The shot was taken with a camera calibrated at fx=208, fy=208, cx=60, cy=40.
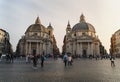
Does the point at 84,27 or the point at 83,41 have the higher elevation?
the point at 84,27

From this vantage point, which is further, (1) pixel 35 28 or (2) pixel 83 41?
(1) pixel 35 28

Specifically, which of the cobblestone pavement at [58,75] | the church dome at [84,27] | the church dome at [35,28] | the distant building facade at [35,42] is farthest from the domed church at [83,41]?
the cobblestone pavement at [58,75]

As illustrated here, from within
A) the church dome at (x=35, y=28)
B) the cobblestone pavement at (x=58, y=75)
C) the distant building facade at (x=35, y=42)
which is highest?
the church dome at (x=35, y=28)

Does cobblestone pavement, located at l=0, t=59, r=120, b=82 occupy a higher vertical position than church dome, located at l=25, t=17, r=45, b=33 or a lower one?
lower

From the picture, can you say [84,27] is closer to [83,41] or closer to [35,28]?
[83,41]

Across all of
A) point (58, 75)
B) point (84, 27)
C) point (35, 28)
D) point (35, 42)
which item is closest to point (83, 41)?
point (84, 27)

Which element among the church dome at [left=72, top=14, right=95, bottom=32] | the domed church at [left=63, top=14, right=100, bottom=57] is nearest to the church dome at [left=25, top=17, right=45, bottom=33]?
the domed church at [left=63, top=14, right=100, bottom=57]

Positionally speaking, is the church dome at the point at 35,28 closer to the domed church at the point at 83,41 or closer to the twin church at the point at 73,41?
the twin church at the point at 73,41

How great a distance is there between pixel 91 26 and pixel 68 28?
74.0ft

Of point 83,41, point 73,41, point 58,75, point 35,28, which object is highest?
point 35,28

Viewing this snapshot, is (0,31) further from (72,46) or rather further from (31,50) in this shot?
(72,46)

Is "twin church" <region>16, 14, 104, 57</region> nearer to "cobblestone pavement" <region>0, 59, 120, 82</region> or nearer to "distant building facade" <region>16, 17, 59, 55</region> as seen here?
"distant building facade" <region>16, 17, 59, 55</region>

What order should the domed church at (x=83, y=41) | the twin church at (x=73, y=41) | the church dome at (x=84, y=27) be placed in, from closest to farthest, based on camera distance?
the domed church at (x=83, y=41) < the twin church at (x=73, y=41) < the church dome at (x=84, y=27)

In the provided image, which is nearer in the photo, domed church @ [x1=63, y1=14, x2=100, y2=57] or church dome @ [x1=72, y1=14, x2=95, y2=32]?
domed church @ [x1=63, y1=14, x2=100, y2=57]
